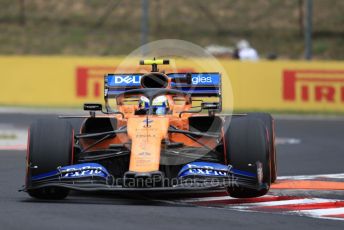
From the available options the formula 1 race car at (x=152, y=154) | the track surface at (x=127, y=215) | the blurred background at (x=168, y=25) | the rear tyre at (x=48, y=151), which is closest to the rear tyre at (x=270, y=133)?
the formula 1 race car at (x=152, y=154)

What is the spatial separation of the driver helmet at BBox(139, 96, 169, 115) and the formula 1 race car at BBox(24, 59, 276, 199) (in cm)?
1

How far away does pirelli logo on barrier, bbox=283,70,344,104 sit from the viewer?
2869 centimetres

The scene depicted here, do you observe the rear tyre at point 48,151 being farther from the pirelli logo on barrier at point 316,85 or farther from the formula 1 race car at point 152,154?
the pirelli logo on barrier at point 316,85

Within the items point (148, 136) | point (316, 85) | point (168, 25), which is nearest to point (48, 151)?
point (148, 136)

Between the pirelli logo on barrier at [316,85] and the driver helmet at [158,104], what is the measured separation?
16.6 metres

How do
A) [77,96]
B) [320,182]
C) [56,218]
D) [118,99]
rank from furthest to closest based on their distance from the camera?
1. [77,96]
2. [320,182]
3. [118,99]
4. [56,218]

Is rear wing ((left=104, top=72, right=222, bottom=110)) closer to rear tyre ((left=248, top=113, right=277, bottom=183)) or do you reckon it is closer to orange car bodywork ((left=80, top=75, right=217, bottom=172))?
orange car bodywork ((left=80, top=75, right=217, bottom=172))

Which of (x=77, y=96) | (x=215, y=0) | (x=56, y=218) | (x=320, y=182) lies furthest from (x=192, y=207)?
(x=215, y=0)

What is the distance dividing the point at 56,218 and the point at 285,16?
34.3 meters

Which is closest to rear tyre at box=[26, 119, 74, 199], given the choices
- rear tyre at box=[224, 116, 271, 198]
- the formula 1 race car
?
the formula 1 race car

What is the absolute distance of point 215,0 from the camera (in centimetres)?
4525

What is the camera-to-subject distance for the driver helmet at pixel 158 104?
12500 mm

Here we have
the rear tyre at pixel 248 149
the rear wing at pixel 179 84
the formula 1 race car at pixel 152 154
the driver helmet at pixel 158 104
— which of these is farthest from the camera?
the rear wing at pixel 179 84

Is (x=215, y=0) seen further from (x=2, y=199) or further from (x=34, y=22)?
(x=2, y=199)
